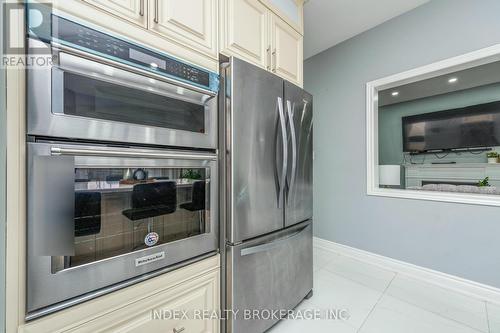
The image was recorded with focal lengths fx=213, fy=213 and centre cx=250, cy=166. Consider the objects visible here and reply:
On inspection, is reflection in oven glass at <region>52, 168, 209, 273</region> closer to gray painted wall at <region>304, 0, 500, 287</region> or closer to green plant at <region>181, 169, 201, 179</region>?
green plant at <region>181, 169, 201, 179</region>

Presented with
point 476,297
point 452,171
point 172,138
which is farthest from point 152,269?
point 452,171

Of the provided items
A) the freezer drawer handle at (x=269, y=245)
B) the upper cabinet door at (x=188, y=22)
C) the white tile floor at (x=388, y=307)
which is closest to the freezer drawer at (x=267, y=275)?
the freezer drawer handle at (x=269, y=245)

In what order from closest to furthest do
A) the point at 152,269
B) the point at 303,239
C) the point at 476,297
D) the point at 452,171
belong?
1. the point at 152,269
2. the point at 303,239
3. the point at 476,297
4. the point at 452,171

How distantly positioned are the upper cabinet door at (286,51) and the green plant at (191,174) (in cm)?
96

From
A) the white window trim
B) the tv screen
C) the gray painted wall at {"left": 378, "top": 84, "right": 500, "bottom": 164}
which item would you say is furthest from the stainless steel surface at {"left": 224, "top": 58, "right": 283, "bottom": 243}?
the gray painted wall at {"left": 378, "top": 84, "right": 500, "bottom": 164}

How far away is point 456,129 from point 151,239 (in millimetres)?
5266

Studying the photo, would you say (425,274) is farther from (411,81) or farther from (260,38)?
(260,38)

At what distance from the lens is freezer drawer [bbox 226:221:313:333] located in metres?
1.20

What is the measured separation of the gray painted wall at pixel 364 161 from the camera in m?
1.83

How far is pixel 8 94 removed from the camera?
25.1 inches

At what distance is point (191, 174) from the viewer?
1.09 meters

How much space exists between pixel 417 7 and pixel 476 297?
2.71 meters

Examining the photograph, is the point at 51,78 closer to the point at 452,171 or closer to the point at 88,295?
the point at 88,295

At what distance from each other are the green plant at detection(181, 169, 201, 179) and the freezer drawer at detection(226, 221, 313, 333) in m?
0.44
